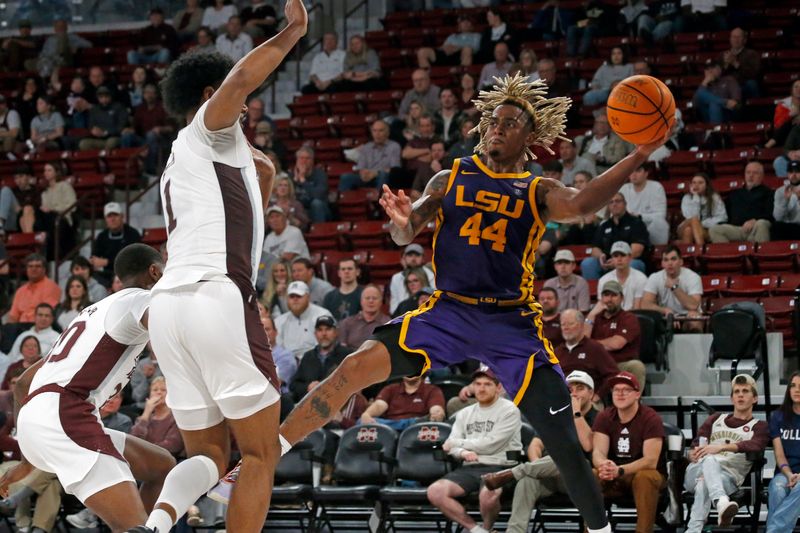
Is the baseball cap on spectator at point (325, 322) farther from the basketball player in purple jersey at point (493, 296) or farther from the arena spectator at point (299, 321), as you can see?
the basketball player in purple jersey at point (493, 296)

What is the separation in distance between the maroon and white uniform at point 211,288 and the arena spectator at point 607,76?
1158 cm

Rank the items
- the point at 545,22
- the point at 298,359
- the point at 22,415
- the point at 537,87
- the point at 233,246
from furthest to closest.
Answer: the point at 545,22, the point at 298,359, the point at 537,87, the point at 22,415, the point at 233,246

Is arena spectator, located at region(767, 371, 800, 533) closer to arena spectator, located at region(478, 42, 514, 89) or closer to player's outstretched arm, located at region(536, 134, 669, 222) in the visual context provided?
player's outstretched arm, located at region(536, 134, 669, 222)

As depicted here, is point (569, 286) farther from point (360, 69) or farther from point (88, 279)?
point (360, 69)

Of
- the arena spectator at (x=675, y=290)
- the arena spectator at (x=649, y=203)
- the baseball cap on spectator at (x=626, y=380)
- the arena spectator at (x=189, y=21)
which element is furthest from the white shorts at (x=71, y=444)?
the arena spectator at (x=189, y=21)

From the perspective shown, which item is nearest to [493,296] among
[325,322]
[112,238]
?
[325,322]

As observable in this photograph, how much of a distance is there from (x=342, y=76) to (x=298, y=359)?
721 centimetres

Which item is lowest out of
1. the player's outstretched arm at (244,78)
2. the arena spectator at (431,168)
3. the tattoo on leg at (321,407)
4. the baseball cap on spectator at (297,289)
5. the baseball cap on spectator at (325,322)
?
the baseball cap on spectator at (325,322)

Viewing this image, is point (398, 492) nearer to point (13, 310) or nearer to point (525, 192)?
point (525, 192)

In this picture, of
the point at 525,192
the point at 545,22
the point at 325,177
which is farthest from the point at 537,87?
the point at 545,22

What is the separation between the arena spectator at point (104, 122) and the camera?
1995 centimetres

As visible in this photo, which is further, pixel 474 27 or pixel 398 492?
pixel 474 27

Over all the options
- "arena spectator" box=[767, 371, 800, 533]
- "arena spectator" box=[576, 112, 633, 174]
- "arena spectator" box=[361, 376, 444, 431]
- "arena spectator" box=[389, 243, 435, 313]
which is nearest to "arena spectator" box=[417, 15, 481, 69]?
"arena spectator" box=[576, 112, 633, 174]

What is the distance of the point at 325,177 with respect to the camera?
54.6 ft
